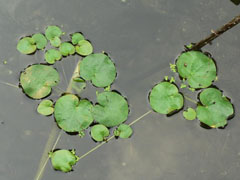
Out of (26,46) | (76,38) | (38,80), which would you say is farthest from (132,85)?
(26,46)

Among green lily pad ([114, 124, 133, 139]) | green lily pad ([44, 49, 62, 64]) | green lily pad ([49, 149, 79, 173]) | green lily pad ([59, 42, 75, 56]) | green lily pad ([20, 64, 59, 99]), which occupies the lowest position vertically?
green lily pad ([49, 149, 79, 173])

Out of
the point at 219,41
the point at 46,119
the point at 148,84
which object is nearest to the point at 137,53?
the point at 148,84

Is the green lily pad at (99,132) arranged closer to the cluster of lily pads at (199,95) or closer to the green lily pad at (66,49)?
the cluster of lily pads at (199,95)

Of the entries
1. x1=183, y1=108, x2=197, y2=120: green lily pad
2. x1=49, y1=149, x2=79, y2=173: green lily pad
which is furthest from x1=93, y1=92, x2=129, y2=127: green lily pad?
x1=183, y1=108, x2=197, y2=120: green lily pad

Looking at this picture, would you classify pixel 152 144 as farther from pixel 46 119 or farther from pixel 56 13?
pixel 56 13

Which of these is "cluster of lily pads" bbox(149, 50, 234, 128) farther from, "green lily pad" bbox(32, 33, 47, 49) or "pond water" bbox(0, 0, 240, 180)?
"green lily pad" bbox(32, 33, 47, 49)

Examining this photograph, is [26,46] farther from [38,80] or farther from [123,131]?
[123,131]
